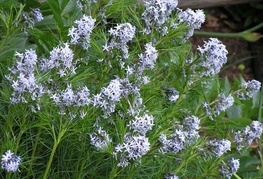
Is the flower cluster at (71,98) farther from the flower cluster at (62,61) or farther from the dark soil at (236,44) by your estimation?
the dark soil at (236,44)

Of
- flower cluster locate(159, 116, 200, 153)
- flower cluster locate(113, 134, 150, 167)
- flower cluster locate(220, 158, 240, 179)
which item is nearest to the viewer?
flower cluster locate(113, 134, 150, 167)

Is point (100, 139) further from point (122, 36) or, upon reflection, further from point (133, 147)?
point (122, 36)

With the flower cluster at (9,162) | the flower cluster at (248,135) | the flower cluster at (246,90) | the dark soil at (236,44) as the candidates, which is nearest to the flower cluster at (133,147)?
the flower cluster at (9,162)

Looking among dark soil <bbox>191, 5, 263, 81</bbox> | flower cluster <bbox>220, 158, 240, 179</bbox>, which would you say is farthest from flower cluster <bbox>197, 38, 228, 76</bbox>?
dark soil <bbox>191, 5, 263, 81</bbox>

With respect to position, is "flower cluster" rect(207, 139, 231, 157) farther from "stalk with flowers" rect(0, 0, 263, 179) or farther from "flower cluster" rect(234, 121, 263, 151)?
"flower cluster" rect(234, 121, 263, 151)

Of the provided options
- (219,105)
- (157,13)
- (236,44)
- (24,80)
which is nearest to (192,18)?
(157,13)

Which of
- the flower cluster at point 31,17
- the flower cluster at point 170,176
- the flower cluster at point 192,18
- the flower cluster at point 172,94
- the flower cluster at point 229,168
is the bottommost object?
the flower cluster at point 229,168

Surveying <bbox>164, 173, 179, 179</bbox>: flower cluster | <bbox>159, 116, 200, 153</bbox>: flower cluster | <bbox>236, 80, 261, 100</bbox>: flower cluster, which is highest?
<bbox>159, 116, 200, 153</bbox>: flower cluster
